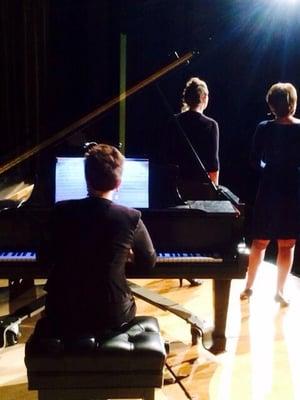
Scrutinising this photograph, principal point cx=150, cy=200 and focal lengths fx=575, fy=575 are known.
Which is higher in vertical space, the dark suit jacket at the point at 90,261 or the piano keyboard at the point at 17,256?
the dark suit jacket at the point at 90,261

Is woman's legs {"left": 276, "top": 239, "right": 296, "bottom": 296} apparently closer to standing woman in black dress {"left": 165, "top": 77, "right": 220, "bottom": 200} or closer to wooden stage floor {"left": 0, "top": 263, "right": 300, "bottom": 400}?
wooden stage floor {"left": 0, "top": 263, "right": 300, "bottom": 400}

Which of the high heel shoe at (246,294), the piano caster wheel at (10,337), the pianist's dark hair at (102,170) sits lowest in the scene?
the high heel shoe at (246,294)

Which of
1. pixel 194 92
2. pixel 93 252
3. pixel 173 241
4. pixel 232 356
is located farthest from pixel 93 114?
pixel 232 356

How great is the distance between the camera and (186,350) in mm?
3434

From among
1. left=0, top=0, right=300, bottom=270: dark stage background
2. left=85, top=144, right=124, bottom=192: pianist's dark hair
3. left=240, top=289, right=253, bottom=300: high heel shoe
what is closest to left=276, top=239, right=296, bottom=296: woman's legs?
left=240, top=289, right=253, bottom=300: high heel shoe

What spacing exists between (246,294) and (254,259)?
31 cm

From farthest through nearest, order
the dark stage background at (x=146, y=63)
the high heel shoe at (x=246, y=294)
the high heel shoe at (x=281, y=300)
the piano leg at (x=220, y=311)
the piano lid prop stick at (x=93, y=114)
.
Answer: the dark stage background at (x=146, y=63) → the high heel shoe at (x=246, y=294) → the high heel shoe at (x=281, y=300) → the piano leg at (x=220, y=311) → the piano lid prop stick at (x=93, y=114)

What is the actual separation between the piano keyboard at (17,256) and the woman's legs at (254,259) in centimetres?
171

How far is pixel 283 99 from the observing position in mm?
3695

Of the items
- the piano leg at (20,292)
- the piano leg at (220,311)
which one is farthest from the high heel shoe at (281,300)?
the piano leg at (20,292)

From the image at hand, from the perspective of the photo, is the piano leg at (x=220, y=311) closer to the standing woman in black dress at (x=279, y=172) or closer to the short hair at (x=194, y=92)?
the standing woman in black dress at (x=279, y=172)

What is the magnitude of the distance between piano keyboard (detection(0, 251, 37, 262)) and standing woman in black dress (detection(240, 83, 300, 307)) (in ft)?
5.45

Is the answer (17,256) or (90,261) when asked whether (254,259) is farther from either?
(90,261)

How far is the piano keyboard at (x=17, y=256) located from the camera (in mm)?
2968
